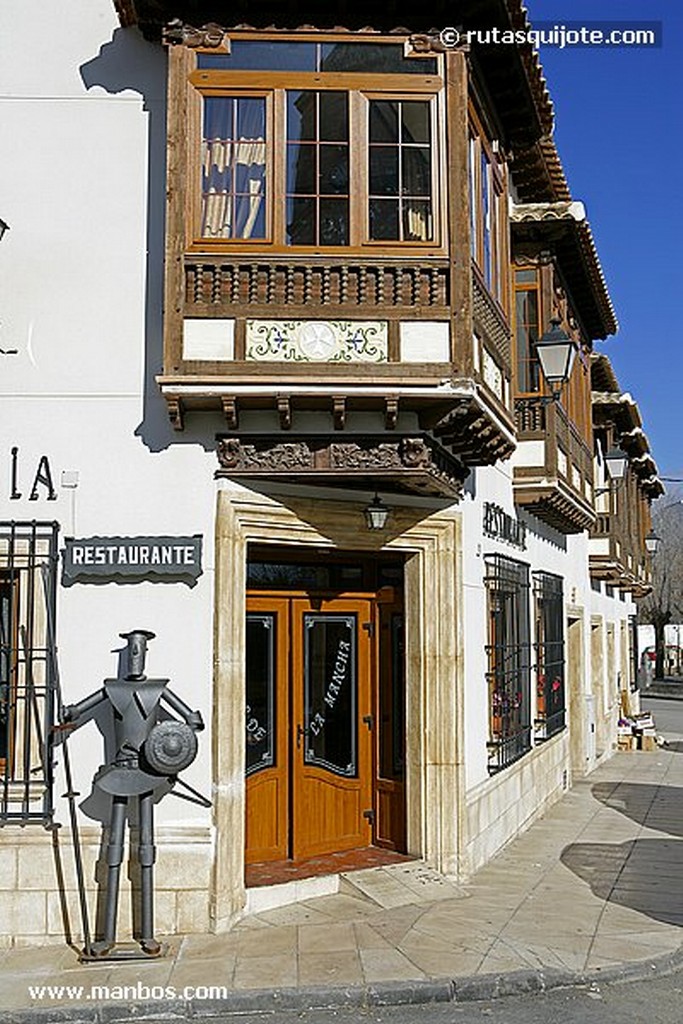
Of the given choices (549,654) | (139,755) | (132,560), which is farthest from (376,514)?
(549,654)

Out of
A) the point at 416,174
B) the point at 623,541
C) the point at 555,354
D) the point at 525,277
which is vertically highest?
the point at 525,277

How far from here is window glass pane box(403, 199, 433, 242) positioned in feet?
28.0

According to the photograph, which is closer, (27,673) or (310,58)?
(27,673)

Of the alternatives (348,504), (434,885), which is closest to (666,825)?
(434,885)

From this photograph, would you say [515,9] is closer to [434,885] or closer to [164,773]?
[164,773]

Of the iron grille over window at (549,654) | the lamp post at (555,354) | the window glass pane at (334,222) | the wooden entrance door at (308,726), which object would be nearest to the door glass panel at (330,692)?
the wooden entrance door at (308,726)

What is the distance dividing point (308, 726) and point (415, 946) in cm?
265

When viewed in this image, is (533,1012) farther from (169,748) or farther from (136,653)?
(136,653)

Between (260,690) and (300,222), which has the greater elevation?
(300,222)

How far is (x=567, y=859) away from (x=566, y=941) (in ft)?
10.7

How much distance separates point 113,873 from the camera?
7711 millimetres

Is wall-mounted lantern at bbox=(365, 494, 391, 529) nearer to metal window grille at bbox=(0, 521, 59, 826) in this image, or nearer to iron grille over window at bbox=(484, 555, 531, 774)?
iron grille over window at bbox=(484, 555, 531, 774)

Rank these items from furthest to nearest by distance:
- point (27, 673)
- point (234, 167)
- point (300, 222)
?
1. point (234, 167)
2. point (300, 222)
3. point (27, 673)

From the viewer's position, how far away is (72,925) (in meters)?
8.10
